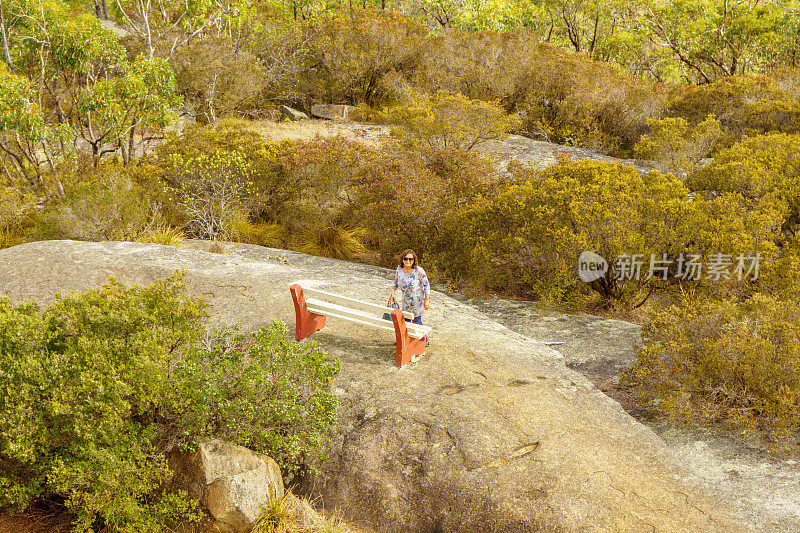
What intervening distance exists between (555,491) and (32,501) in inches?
191

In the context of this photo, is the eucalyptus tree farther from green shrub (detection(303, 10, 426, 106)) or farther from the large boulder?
the large boulder

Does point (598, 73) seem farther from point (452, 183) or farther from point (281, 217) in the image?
point (281, 217)

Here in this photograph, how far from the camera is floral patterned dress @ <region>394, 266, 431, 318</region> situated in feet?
23.6

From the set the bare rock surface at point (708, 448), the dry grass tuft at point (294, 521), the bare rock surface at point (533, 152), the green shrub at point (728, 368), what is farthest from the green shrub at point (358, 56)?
the dry grass tuft at point (294, 521)

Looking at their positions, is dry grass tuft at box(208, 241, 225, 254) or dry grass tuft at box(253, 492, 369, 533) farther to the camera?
dry grass tuft at box(208, 241, 225, 254)

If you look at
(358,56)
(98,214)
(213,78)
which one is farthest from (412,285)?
(358,56)

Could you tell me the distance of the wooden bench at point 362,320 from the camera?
657cm

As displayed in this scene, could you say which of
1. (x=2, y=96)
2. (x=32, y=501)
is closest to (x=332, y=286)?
(x=32, y=501)

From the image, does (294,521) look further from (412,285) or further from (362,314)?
(412,285)

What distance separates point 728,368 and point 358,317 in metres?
3.98

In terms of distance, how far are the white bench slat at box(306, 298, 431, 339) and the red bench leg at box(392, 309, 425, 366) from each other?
0.12m

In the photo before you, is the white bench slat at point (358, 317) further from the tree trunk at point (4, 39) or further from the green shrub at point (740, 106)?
the green shrub at point (740, 106)

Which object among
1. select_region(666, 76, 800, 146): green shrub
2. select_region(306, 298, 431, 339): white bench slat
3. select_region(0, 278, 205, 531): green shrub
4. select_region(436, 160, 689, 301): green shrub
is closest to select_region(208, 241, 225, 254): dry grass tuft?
select_region(436, 160, 689, 301): green shrub

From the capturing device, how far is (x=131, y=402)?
18.1ft
